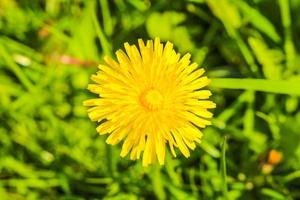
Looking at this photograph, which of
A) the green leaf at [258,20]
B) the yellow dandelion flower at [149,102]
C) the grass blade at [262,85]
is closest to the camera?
the yellow dandelion flower at [149,102]

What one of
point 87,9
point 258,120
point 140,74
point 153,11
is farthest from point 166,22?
point 140,74

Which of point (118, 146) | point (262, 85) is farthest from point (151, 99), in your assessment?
point (118, 146)

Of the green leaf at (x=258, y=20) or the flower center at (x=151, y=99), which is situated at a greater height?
the green leaf at (x=258, y=20)

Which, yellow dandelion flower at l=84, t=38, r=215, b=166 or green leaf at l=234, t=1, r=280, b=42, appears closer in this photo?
yellow dandelion flower at l=84, t=38, r=215, b=166

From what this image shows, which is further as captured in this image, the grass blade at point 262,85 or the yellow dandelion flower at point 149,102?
the grass blade at point 262,85

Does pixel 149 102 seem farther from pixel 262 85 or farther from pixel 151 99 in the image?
pixel 262 85

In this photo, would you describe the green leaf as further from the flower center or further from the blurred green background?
the flower center

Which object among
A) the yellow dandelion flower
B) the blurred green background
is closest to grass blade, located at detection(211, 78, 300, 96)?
the yellow dandelion flower

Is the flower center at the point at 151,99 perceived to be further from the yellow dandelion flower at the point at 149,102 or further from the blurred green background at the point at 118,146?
the blurred green background at the point at 118,146

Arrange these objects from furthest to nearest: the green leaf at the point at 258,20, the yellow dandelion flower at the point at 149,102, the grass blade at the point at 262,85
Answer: the green leaf at the point at 258,20
the grass blade at the point at 262,85
the yellow dandelion flower at the point at 149,102

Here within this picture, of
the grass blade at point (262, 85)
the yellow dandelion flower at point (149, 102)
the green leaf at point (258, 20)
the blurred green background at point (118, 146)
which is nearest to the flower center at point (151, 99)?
the yellow dandelion flower at point (149, 102)
